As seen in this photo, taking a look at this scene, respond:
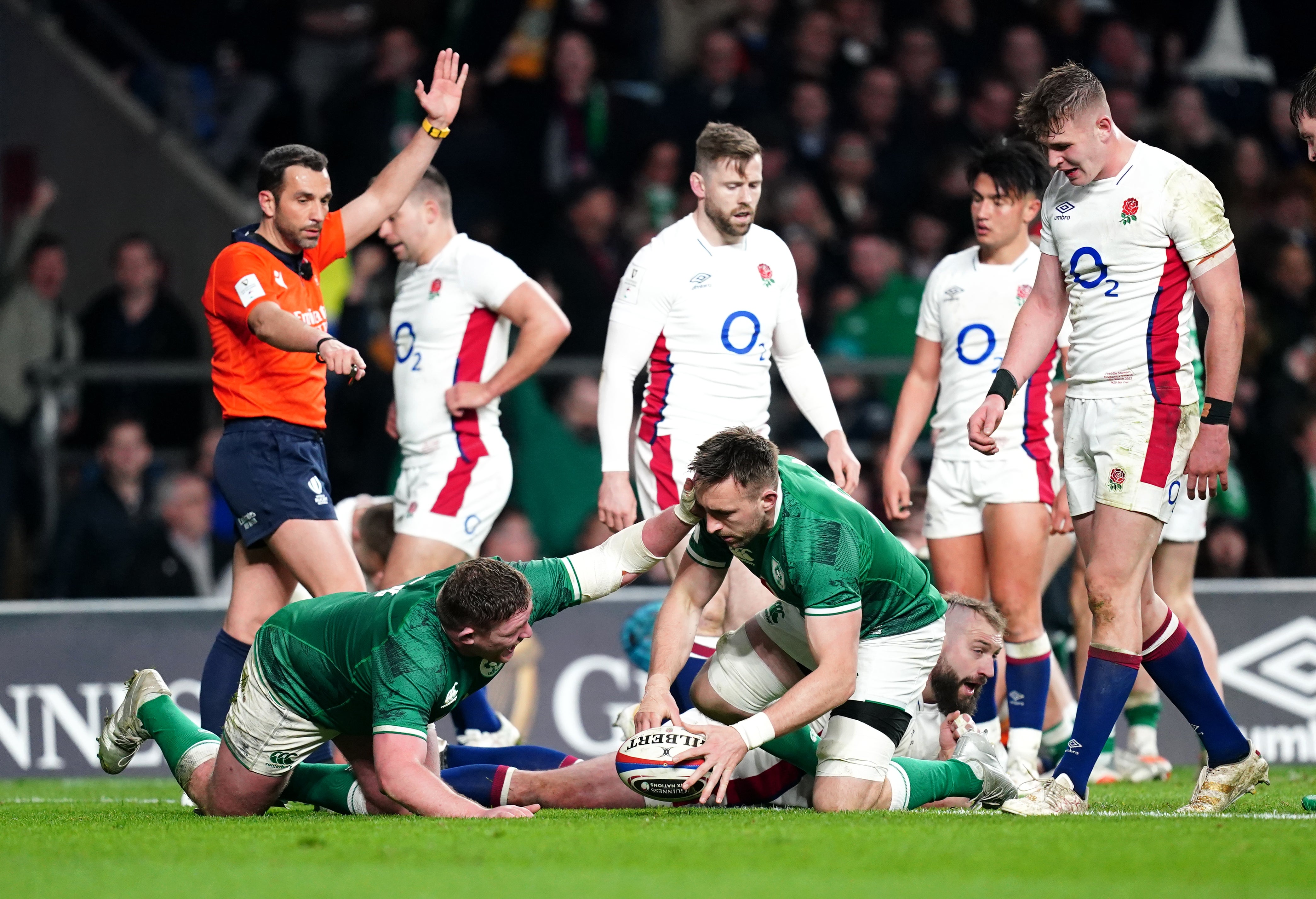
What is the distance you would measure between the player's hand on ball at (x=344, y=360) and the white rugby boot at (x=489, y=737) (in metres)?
2.42

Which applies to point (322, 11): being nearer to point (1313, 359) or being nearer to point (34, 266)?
point (34, 266)

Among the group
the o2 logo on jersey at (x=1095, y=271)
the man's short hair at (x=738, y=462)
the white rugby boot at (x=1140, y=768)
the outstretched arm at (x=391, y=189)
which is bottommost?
the white rugby boot at (x=1140, y=768)

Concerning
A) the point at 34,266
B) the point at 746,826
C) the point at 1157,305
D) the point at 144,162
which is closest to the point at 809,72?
the point at 144,162

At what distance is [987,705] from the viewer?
782cm

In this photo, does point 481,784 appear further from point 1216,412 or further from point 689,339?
point 1216,412

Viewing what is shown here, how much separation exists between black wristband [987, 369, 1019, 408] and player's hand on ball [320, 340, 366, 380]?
2353 mm

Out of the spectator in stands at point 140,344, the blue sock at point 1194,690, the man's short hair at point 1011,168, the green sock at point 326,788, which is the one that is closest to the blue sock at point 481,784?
the green sock at point 326,788

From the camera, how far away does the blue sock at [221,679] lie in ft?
22.5

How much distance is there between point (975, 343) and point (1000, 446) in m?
0.51

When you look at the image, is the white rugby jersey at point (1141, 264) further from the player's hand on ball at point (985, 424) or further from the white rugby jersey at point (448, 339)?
the white rugby jersey at point (448, 339)

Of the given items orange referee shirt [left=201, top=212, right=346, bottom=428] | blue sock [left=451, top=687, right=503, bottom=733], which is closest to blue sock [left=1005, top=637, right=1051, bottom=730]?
blue sock [left=451, top=687, right=503, bottom=733]

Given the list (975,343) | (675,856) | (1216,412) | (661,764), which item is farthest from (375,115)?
(675,856)

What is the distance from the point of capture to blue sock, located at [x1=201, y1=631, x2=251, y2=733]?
6.85m

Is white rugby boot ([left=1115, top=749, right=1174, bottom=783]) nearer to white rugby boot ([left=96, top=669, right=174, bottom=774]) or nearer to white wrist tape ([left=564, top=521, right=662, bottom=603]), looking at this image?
white wrist tape ([left=564, top=521, right=662, bottom=603])
